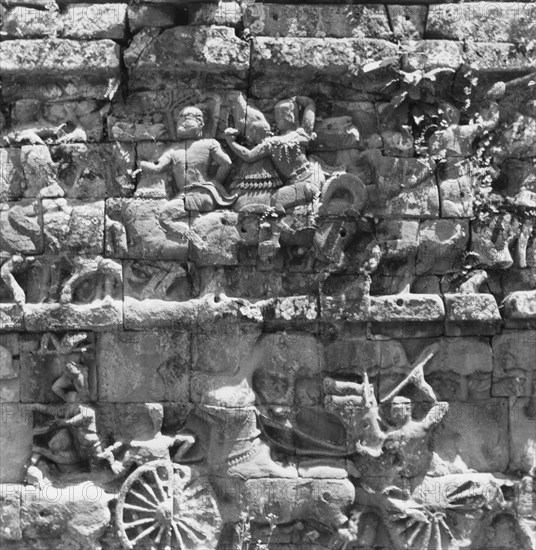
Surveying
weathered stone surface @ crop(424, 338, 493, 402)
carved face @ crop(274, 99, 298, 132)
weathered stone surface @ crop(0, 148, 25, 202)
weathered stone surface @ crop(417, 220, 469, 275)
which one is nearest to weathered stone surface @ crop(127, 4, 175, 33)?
Answer: carved face @ crop(274, 99, 298, 132)

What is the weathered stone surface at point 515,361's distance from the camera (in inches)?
294

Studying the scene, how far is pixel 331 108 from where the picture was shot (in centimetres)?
752

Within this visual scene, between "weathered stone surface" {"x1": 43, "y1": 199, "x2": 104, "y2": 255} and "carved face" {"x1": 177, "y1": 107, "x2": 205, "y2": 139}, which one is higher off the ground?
"carved face" {"x1": 177, "y1": 107, "x2": 205, "y2": 139}

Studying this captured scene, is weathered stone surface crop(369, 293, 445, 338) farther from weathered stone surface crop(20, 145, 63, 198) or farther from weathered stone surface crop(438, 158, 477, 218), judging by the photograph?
weathered stone surface crop(20, 145, 63, 198)

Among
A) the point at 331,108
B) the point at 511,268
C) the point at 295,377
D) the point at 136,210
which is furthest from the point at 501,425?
the point at 136,210

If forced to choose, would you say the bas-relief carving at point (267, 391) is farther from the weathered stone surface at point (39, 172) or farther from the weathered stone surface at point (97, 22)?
the weathered stone surface at point (97, 22)

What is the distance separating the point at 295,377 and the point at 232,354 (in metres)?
0.57

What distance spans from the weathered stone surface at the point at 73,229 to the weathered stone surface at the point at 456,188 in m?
2.85

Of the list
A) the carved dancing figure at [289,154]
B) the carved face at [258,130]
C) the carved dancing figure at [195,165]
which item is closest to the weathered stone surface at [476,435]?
the carved dancing figure at [289,154]

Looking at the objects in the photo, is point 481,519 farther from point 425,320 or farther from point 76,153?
point 76,153

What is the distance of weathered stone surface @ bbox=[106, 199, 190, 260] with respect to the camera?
7.25m

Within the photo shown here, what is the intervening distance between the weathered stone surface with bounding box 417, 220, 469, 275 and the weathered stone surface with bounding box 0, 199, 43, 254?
3182 mm

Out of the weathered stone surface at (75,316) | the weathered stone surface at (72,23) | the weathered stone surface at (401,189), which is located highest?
the weathered stone surface at (72,23)

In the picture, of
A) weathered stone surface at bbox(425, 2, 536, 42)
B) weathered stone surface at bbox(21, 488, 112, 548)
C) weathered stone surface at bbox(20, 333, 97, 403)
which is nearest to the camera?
weathered stone surface at bbox(21, 488, 112, 548)
